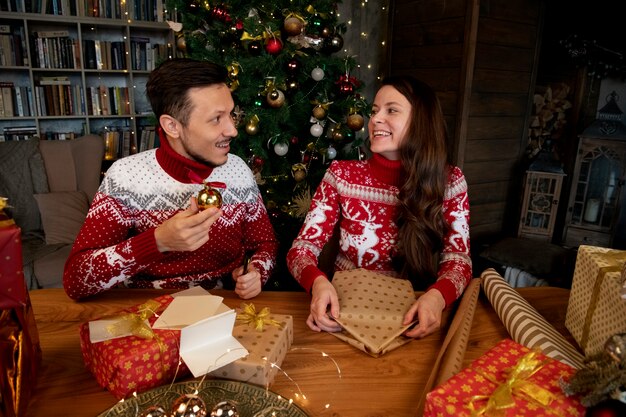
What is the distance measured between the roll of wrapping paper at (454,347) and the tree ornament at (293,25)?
1.91 metres

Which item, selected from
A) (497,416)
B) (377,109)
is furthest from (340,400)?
(377,109)

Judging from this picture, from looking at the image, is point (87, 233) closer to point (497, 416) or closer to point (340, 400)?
point (340, 400)

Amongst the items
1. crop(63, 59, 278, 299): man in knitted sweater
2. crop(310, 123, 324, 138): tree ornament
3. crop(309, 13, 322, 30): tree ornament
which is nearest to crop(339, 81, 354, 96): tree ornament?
crop(310, 123, 324, 138): tree ornament

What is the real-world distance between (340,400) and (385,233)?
856 mm

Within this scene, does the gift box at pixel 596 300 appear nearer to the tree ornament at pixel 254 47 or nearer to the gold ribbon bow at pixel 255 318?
the gold ribbon bow at pixel 255 318

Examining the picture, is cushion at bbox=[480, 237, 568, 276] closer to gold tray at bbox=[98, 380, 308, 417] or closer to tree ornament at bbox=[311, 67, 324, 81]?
tree ornament at bbox=[311, 67, 324, 81]

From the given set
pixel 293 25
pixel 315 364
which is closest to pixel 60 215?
pixel 293 25

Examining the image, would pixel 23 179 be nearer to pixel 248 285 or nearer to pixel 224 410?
pixel 248 285

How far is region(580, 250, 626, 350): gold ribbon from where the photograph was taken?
97cm

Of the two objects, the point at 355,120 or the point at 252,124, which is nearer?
the point at 252,124

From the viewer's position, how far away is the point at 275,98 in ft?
8.61

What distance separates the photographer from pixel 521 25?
3383 mm

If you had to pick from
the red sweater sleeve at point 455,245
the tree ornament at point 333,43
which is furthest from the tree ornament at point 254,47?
the red sweater sleeve at point 455,245

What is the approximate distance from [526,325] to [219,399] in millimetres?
715
